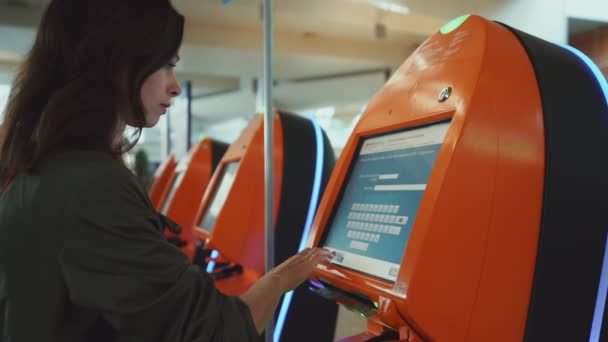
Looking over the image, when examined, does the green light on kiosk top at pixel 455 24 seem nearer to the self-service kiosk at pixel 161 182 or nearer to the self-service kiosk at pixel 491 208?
the self-service kiosk at pixel 491 208

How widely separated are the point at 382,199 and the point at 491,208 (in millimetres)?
252

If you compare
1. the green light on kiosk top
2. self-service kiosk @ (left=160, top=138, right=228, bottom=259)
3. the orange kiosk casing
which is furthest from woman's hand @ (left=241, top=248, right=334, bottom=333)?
self-service kiosk @ (left=160, top=138, right=228, bottom=259)

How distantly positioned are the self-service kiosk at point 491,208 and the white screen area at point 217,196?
1148 mm

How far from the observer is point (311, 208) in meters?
1.96

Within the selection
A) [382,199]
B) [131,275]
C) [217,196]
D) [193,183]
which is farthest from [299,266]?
[193,183]

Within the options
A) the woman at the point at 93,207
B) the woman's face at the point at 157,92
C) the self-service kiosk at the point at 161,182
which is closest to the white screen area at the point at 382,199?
the woman at the point at 93,207

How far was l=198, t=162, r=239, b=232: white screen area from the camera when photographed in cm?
219

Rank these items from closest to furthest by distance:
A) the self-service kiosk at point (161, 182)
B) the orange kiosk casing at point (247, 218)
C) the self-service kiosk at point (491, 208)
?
the self-service kiosk at point (491, 208) → the orange kiosk casing at point (247, 218) → the self-service kiosk at point (161, 182)

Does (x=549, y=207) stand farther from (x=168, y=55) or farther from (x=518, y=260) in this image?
(x=168, y=55)

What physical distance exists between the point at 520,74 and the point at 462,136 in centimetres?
21

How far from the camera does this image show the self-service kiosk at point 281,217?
1840 mm

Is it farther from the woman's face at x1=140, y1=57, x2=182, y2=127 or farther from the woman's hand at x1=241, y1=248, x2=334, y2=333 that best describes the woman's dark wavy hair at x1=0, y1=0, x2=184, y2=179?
the woman's hand at x1=241, y1=248, x2=334, y2=333

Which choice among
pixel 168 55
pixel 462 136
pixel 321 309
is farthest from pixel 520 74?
pixel 321 309

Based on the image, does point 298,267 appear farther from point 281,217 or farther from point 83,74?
point 281,217
